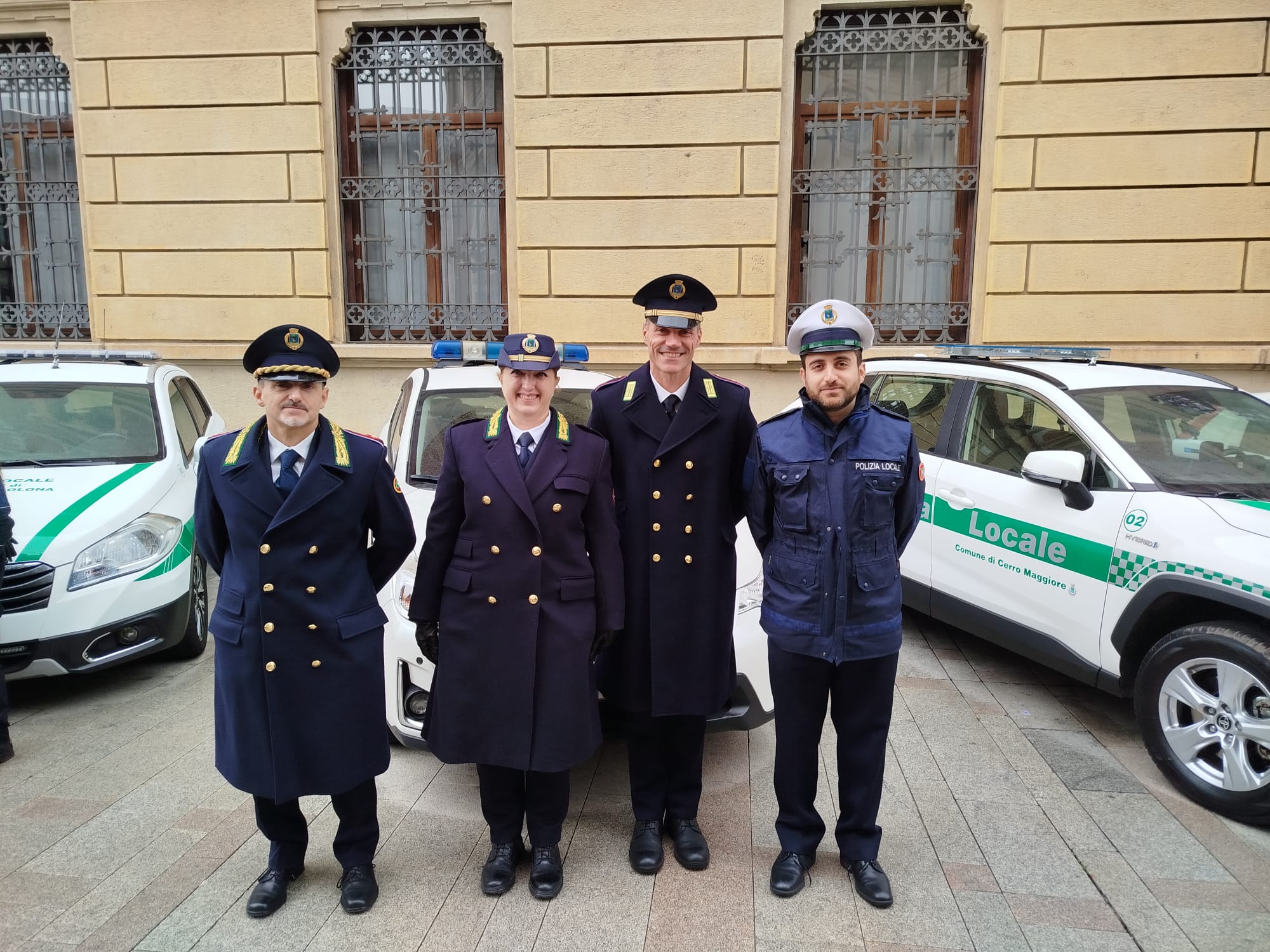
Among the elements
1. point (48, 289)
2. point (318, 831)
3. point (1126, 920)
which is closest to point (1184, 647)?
point (1126, 920)

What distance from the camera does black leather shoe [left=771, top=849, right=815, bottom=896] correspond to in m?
2.90

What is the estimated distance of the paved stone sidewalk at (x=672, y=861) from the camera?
272 centimetres

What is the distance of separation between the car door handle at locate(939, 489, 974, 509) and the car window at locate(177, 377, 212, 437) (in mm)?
4827

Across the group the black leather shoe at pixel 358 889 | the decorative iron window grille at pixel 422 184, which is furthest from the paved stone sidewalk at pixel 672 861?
the decorative iron window grille at pixel 422 184

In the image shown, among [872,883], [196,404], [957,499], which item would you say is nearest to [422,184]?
[196,404]

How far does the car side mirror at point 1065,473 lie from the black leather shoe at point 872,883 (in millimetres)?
2020

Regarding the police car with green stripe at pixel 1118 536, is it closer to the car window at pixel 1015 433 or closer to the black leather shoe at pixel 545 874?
the car window at pixel 1015 433

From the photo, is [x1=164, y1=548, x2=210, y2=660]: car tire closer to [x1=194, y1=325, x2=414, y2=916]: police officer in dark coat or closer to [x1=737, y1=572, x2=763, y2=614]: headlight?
[x1=194, y1=325, x2=414, y2=916]: police officer in dark coat

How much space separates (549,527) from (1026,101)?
7070 mm

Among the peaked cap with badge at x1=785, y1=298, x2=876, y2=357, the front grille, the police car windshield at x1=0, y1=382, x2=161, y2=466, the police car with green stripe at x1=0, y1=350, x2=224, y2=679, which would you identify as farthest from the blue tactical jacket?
the police car windshield at x1=0, y1=382, x2=161, y2=466

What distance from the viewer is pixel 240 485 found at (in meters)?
2.59

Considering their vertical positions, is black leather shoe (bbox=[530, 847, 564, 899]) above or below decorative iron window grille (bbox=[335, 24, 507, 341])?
below

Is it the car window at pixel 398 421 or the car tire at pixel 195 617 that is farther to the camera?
the car tire at pixel 195 617

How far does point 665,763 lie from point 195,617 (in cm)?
324
